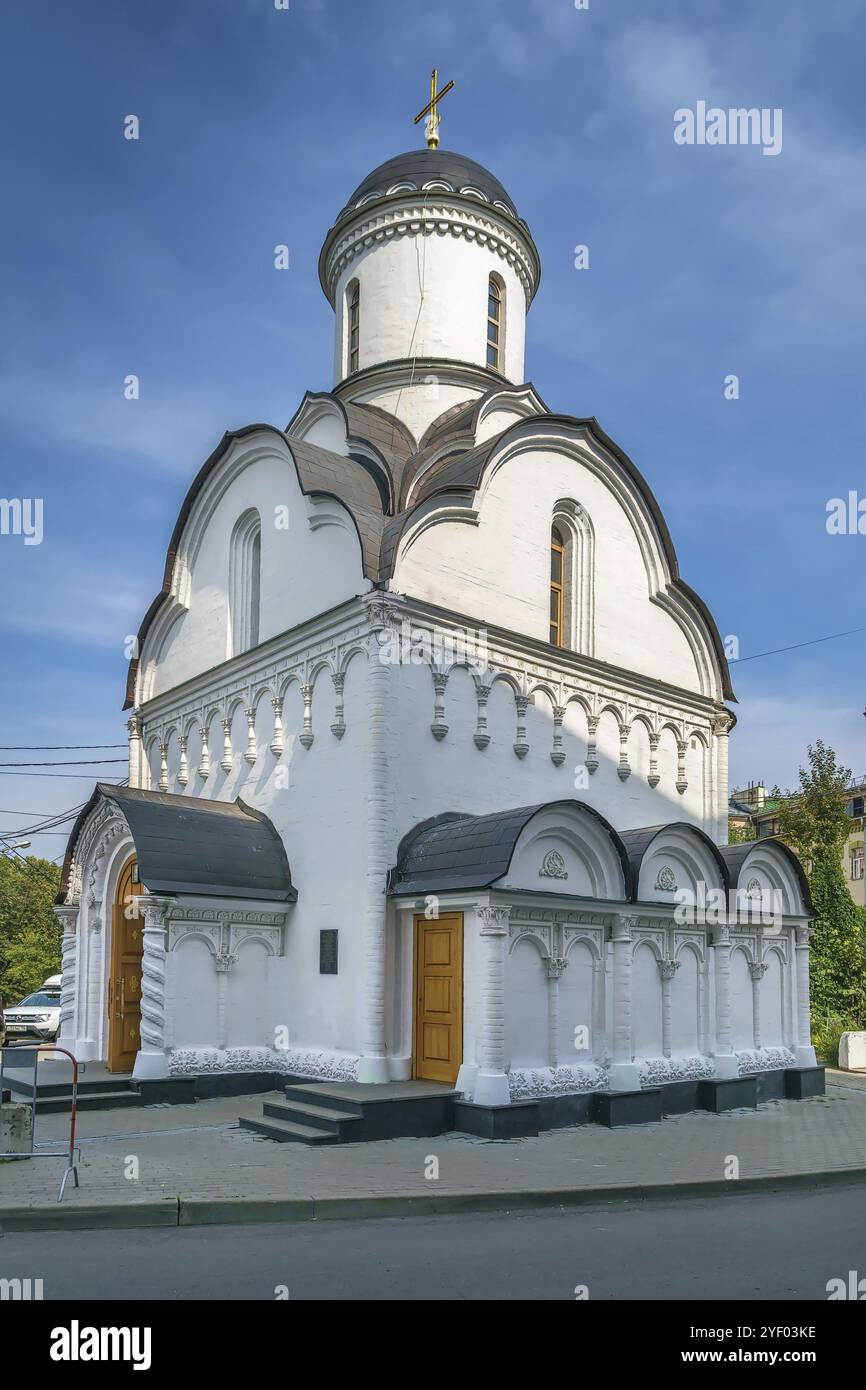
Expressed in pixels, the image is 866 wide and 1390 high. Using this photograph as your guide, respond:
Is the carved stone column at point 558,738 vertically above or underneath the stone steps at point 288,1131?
above

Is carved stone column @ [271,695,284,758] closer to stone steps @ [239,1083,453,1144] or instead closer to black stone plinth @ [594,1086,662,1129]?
stone steps @ [239,1083,453,1144]

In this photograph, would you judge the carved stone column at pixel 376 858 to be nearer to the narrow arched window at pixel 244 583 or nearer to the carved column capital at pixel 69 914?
the narrow arched window at pixel 244 583

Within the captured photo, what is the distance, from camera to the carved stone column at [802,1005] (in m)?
16.3

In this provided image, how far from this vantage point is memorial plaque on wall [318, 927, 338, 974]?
45.3 feet

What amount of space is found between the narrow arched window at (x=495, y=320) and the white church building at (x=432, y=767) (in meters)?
0.06

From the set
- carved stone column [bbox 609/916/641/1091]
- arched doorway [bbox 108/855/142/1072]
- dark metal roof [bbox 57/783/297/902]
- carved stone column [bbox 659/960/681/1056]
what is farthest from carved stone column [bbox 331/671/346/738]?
carved stone column [bbox 659/960/681/1056]

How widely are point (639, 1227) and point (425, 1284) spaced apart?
2.34m

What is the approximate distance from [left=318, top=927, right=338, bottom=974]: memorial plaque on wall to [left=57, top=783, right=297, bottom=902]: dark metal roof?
883 mm

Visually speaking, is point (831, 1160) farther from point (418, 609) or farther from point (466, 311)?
point (466, 311)

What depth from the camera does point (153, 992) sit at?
44.4ft

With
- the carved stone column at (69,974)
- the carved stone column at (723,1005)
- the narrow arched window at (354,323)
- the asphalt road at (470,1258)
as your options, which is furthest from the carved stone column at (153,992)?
the narrow arched window at (354,323)

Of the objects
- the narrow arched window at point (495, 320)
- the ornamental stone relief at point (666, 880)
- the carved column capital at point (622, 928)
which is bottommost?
the carved column capital at point (622, 928)
